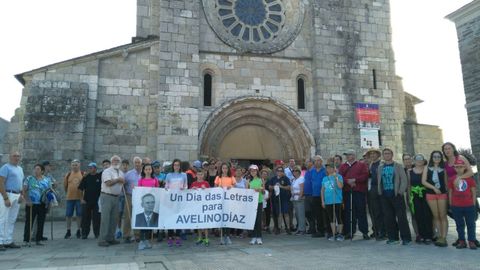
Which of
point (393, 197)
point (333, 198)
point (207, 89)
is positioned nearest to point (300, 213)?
point (333, 198)

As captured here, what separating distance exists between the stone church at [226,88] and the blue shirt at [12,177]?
4420 mm

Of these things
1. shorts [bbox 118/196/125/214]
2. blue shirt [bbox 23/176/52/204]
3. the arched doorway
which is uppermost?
the arched doorway

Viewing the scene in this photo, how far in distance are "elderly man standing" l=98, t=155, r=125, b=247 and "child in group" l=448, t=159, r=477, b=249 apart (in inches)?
243

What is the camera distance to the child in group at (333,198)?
785 cm

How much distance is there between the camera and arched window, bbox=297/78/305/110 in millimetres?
14070

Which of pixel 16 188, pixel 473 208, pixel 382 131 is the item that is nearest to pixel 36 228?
pixel 16 188

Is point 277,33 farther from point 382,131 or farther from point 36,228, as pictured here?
point 36,228

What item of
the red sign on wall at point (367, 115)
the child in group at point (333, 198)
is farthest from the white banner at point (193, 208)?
the red sign on wall at point (367, 115)

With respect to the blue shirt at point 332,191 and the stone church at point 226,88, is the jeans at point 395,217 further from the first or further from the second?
the stone church at point 226,88

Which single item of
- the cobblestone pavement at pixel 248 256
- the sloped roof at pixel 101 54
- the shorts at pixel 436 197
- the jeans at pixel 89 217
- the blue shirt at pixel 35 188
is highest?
the sloped roof at pixel 101 54

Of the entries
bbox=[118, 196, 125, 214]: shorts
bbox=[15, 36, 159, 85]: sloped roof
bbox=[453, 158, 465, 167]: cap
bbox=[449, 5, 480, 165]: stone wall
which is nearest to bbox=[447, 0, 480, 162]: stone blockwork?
bbox=[449, 5, 480, 165]: stone wall

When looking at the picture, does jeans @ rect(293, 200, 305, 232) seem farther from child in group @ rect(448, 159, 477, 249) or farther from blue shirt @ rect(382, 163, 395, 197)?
child in group @ rect(448, 159, 477, 249)

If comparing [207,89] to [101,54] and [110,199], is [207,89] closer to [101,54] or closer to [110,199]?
[101,54]

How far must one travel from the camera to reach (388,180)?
732cm
